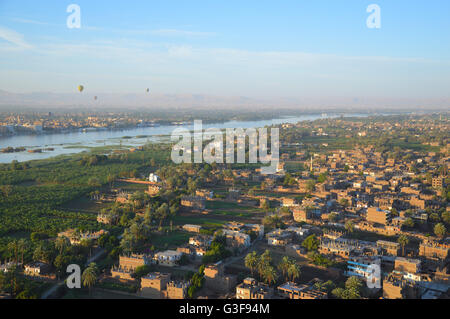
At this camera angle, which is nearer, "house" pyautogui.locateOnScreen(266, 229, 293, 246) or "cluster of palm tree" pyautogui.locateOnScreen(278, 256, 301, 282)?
"cluster of palm tree" pyautogui.locateOnScreen(278, 256, 301, 282)

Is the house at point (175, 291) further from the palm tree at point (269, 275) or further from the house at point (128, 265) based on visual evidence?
the palm tree at point (269, 275)

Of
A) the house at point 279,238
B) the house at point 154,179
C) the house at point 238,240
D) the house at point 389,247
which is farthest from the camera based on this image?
the house at point 154,179

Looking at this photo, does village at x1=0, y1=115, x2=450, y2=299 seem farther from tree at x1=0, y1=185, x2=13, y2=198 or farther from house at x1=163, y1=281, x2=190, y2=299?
tree at x1=0, y1=185, x2=13, y2=198

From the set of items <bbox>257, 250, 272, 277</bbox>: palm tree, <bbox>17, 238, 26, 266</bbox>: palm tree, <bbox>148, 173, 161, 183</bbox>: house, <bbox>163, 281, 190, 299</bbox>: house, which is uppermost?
<bbox>148, 173, 161, 183</bbox>: house

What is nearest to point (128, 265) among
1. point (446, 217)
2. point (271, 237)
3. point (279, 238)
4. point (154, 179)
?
point (271, 237)

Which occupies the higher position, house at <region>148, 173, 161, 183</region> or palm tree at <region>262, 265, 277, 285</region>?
house at <region>148, 173, 161, 183</region>

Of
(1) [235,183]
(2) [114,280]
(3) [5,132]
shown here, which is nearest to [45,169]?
(1) [235,183]

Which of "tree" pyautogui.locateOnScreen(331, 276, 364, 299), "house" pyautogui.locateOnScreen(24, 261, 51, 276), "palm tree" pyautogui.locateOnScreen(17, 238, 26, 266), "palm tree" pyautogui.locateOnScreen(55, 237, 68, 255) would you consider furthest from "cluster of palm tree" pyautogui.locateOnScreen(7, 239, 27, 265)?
"tree" pyautogui.locateOnScreen(331, 276, 364, 299)

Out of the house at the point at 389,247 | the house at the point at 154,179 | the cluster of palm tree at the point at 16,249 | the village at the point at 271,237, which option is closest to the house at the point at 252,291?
the village at the point at 271,237

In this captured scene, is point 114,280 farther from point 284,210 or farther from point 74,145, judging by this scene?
point 74,145
